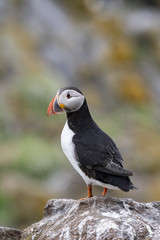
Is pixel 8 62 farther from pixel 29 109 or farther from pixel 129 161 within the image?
pixel 129 161

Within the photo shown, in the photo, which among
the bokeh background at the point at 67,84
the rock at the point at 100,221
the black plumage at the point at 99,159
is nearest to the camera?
the rock at the point at 100,221

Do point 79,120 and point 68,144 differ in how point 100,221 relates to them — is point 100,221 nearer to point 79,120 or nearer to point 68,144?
point 68,144

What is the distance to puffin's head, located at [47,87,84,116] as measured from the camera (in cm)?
561

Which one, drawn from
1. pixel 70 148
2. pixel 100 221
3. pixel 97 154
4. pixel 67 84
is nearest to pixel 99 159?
pixel 97 154

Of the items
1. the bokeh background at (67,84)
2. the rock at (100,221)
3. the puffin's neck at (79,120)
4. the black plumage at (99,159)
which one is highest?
the bokeh background at (67,84)

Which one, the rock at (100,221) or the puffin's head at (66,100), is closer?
the rock at (100,221)

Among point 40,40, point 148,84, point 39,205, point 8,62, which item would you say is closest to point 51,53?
point 40,40

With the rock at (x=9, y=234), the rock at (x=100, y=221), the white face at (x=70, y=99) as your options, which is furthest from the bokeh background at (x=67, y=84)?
the white face at (x=70, y=99)

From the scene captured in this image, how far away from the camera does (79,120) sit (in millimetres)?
5883

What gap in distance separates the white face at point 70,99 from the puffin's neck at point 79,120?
11 cm

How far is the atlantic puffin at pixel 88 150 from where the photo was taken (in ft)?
18.2

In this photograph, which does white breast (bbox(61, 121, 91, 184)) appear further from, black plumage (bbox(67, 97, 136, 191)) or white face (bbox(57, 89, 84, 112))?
white face (bbox(57, 89, 84, 112))

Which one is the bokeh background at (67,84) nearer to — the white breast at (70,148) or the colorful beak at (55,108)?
the white breast at (70,148)

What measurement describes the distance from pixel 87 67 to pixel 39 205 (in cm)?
1121
